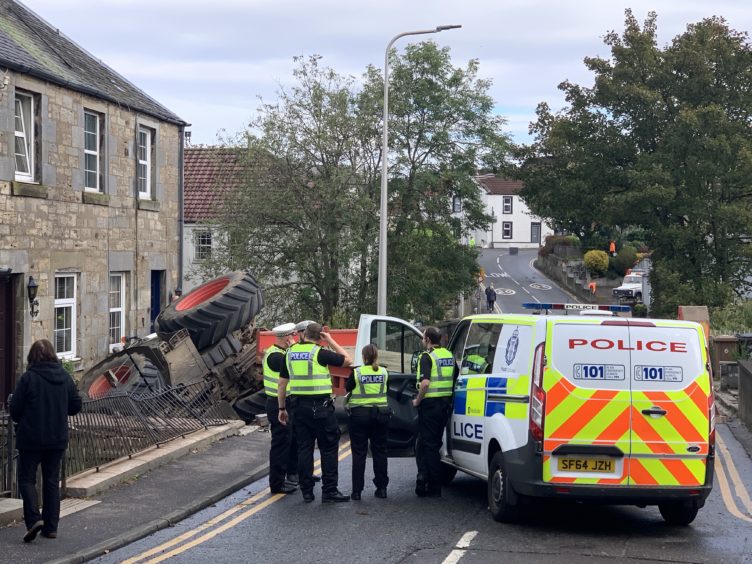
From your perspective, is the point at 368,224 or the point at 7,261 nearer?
the point at 7,261

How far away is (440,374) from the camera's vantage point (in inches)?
438

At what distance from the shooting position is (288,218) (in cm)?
3120

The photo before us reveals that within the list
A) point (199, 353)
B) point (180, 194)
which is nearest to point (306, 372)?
point (199, 353)

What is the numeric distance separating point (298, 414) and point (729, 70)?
36267 millimetres

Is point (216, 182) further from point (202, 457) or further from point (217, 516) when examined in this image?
point (217, 516)

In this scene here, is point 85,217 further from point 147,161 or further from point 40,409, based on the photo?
point 40,409

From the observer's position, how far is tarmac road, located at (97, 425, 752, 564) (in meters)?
8.54

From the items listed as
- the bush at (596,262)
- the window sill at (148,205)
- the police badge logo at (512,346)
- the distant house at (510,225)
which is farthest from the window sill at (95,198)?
the distant house at (510,225)

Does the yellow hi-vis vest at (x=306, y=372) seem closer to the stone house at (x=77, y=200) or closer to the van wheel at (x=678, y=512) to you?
the van wheel at (x=678, y=512)

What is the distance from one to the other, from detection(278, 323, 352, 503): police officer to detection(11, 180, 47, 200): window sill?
31.2 ft

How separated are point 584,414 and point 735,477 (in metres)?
4.80

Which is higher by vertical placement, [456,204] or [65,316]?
[456,204]

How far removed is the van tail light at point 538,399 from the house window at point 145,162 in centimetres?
1623

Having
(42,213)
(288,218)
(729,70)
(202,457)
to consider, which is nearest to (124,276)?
(42,213)
